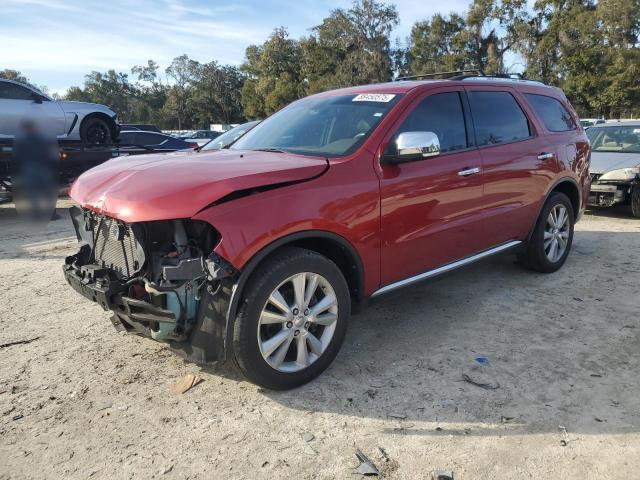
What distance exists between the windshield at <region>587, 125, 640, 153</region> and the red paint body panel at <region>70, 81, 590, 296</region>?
556 centimetres

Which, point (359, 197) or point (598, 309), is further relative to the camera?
point (598, 309)

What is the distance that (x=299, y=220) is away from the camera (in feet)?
9.52

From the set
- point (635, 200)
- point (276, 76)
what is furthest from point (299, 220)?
point (276, 76)

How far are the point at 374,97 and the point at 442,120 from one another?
0.57 metres

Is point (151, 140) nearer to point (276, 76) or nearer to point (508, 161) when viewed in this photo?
point (508, 161)

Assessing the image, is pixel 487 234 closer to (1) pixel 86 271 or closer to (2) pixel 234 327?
(2) pixel 234 327

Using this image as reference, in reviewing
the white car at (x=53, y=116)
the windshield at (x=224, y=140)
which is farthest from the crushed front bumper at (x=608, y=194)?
the white car at (x=53, y=116)

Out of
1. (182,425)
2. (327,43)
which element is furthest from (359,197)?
(327,43)

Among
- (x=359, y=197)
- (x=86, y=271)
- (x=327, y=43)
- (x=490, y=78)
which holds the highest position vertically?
(x=327, y=43)

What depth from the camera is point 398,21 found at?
176 feet

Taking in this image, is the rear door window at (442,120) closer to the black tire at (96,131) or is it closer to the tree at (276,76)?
the black tire at (96,131)

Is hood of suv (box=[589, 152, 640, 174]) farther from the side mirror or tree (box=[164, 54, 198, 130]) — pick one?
tree (box=[164, 54, 198, 130])

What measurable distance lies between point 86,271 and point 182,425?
114 centimetres

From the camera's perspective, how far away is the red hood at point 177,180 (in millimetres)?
2654
